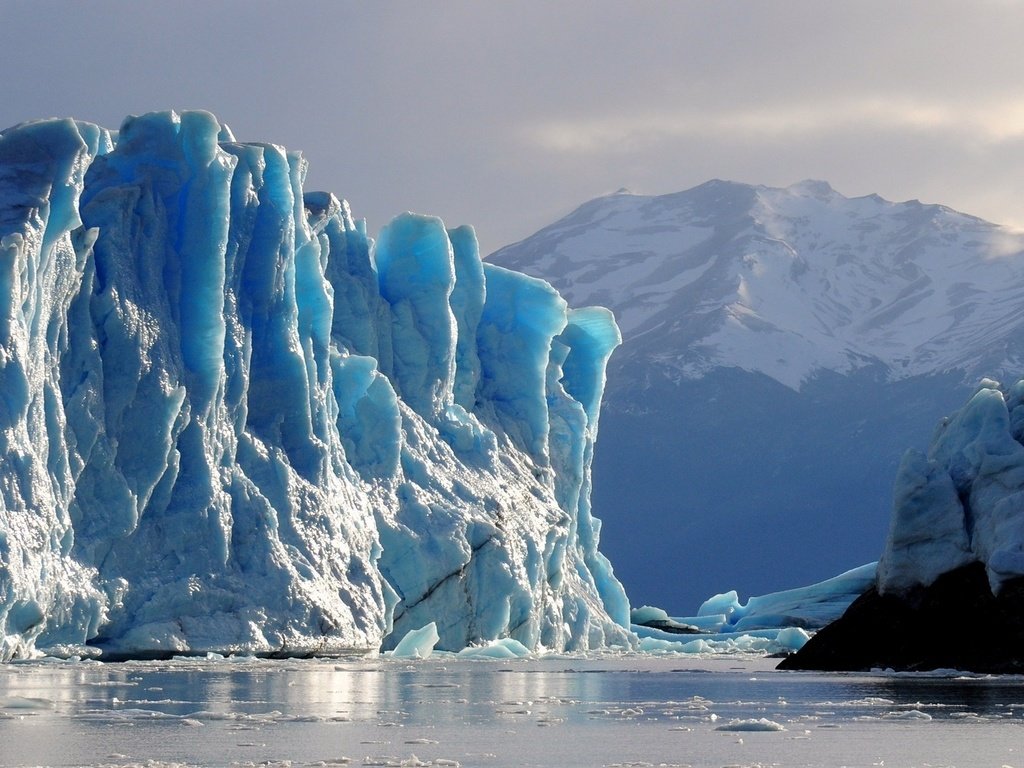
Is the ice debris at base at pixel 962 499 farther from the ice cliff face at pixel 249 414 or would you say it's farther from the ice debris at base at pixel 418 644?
the ice cliff face at pixel 249 414

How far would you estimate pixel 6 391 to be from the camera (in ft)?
70.6

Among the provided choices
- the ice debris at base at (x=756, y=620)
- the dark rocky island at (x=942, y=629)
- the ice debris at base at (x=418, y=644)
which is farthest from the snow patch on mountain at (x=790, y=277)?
the dark rocky island at (x=942, y=629)

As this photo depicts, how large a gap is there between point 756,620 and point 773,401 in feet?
203

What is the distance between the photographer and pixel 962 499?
24.3m

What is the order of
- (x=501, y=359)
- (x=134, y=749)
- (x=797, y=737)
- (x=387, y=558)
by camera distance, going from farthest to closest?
(x=501, y=359)
(x=387, y=558)
(x=797, y=737)
(x=134, y=749)

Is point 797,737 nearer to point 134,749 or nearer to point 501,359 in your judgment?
point 134,749

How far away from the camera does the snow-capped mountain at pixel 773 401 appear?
363 feet

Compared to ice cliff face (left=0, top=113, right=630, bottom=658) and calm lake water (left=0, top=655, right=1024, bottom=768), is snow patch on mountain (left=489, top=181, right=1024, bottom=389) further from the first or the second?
calm lake water (left=0, top=655, right=1024, bottom=768)

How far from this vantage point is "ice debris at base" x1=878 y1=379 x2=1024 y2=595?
75.8 ft

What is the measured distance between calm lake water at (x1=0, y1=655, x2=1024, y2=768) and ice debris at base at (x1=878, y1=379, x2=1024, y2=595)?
172cm

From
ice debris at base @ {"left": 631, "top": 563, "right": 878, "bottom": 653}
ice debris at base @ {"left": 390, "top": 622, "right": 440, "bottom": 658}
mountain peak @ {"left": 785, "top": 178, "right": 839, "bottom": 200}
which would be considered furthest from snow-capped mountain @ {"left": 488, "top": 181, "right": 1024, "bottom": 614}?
ice debris at base @ {"left": 390, "top": 622, "right": 440, "bottom": 658}

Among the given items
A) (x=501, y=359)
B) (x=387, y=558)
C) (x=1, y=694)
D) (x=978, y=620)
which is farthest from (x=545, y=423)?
(x=1, y=694)

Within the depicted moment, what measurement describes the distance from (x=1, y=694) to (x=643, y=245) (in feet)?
413

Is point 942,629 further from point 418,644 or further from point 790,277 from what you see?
point 790,277
